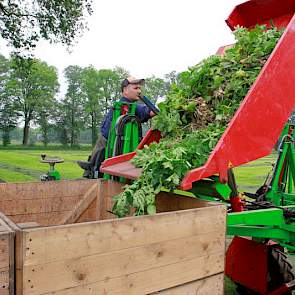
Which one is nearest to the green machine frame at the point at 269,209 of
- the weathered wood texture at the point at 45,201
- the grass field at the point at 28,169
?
the weathered wood texture at the point at 45,201

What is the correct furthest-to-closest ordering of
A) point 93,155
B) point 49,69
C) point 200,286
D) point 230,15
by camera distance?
point 49,69 < point 93,155 < point 230,15 < point 200,286

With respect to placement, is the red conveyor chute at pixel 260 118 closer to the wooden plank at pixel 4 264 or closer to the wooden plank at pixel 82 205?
the wooden plank at pixel 82 205

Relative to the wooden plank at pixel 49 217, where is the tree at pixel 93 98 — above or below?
above

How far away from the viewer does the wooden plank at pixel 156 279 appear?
2113mm

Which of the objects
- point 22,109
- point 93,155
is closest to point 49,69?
point 22,109

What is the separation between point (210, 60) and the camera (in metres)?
3.88

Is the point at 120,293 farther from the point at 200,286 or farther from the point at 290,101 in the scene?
the point at 290,101

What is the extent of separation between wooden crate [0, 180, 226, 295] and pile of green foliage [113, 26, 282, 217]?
0.31 m

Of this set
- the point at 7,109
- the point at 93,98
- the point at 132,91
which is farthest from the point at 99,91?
the point at 132,91

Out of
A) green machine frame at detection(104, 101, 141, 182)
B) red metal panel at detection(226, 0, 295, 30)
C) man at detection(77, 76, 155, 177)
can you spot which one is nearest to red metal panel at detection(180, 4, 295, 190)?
red metal panel at detection(226, 0, 295, 30)

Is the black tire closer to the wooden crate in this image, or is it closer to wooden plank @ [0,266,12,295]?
the wooden crate

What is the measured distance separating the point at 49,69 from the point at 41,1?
49.2 m

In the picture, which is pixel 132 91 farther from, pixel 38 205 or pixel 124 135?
pixel 38 205

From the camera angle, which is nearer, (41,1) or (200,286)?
(200,286)
